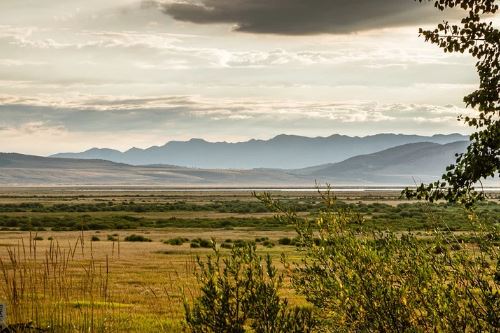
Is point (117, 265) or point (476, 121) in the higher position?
point (476, 121)

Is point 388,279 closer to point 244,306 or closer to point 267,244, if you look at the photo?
point 244,306

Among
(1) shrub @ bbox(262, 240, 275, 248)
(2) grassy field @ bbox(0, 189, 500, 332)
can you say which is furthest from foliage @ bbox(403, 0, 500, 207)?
(1) shrub @ bbox(262, 240, 275, 248)

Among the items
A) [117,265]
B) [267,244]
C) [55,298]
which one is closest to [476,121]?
[55,298]

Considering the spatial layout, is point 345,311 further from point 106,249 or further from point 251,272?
point 106,249

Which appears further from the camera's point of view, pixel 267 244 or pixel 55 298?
pixel 267 244

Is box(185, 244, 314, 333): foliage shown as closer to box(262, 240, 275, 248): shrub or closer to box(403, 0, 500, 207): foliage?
box(403, 0, 500, 207): foliage

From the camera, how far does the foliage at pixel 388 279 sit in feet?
22.7

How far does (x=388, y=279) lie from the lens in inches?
289

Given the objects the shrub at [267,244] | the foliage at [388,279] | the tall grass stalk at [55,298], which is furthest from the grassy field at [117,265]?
the foliage at [388,279]

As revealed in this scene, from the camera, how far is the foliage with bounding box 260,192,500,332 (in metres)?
6.93

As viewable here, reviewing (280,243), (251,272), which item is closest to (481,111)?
(251,272)

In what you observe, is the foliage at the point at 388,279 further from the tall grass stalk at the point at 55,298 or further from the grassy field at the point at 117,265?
the tall grass stalk at the point at 55,298

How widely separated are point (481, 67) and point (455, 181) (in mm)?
1369

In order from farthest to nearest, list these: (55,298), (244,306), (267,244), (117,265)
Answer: (267,244)
(117,265)
(55,298)
(244,306)
